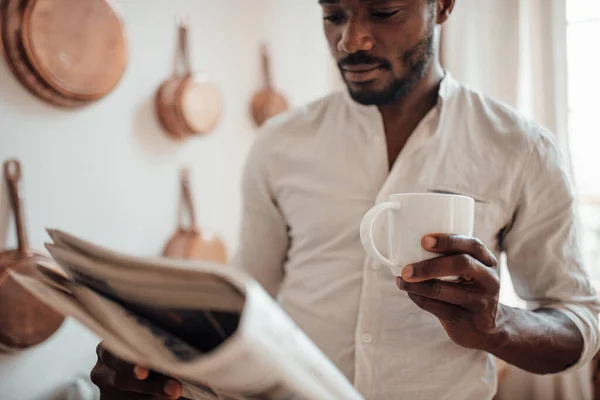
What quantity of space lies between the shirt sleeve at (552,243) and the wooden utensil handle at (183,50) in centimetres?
126

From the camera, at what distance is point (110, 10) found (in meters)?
1.49

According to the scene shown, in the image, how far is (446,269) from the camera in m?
0.57

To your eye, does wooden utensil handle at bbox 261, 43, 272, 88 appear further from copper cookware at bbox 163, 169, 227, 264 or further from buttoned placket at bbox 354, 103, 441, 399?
buttoned placket at bbox 354, 103, 441, 399

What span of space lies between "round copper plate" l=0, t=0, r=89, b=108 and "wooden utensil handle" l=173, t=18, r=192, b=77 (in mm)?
522

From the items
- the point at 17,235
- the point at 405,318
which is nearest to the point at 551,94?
the point at 405,318

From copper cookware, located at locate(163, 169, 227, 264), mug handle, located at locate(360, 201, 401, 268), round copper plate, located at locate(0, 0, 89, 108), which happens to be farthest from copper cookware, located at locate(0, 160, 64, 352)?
mug handle, located at locate(360, 201, 401, 268)

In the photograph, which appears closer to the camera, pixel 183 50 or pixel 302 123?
pixel 302 123

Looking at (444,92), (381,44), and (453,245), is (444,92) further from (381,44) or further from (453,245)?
(453,245)

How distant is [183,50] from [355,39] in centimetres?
105

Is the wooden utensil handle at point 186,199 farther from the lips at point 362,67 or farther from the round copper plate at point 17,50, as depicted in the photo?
the lips at point 362,67

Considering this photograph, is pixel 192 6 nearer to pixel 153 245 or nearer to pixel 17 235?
pixel 153 245

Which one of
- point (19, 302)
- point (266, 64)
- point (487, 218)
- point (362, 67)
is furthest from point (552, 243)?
point (266, 64)

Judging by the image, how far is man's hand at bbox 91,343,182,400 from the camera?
23.4 inches

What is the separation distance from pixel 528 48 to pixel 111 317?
1422 millimetres
